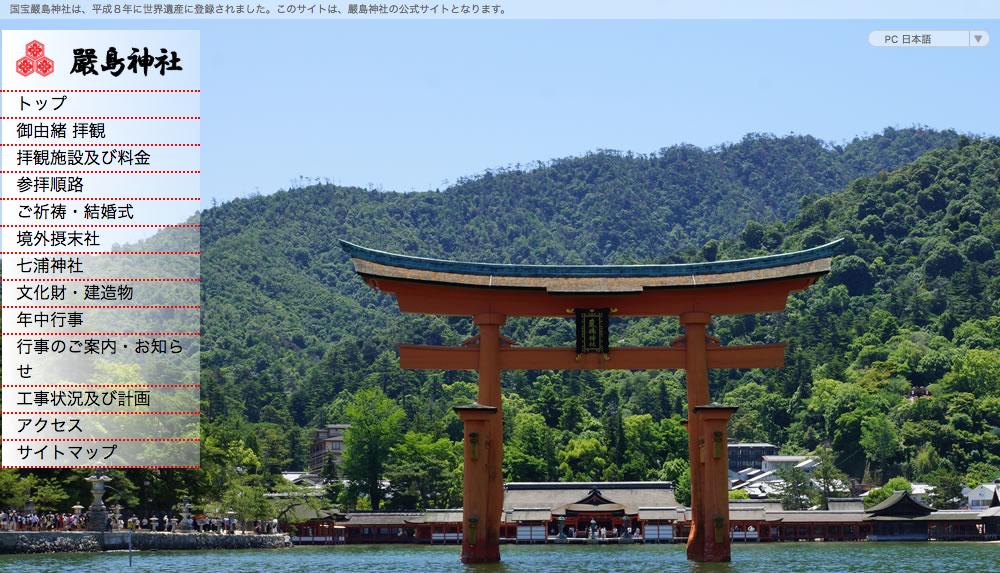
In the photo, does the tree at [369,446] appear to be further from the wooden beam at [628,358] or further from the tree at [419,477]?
the wooden beam at [628,358]

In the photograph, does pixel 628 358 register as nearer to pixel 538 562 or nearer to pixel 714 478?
pixel 714 478

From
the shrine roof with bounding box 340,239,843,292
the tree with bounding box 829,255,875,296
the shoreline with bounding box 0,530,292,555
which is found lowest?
the shoreline with bounding box 0,530,292,555

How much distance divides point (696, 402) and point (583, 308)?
156 inches

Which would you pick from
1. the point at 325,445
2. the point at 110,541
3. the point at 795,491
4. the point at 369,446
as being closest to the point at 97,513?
the point at 110,541

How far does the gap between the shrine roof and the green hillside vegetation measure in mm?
20066

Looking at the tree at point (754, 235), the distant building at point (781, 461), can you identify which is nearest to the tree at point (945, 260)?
the tree at point (754, 235)

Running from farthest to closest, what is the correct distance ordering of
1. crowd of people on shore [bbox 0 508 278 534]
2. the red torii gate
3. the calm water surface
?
crowd of people on shore [bbox 0 508 278 534]
the calm water surface
the red torii gate

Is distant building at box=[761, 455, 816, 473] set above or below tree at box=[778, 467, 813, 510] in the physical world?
above

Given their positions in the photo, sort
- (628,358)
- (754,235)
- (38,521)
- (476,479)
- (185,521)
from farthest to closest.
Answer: (754,235), (185,521), (38,521), (628,358), (476,479)

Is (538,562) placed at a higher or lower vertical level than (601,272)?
lower

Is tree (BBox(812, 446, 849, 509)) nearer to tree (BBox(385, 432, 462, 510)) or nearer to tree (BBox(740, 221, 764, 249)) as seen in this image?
tree (BBox(385, 432, 462, 510))

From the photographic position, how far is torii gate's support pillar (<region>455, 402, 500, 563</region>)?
30078 mm

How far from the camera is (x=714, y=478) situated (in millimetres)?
29859

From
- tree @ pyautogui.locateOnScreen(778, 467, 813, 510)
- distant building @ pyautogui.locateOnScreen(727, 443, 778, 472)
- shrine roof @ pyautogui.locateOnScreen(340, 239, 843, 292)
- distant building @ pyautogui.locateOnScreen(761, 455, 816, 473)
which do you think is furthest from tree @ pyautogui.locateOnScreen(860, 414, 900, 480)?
shrine roof @ pyautogui.locateOnScreen(340, 239, 843, 292)
